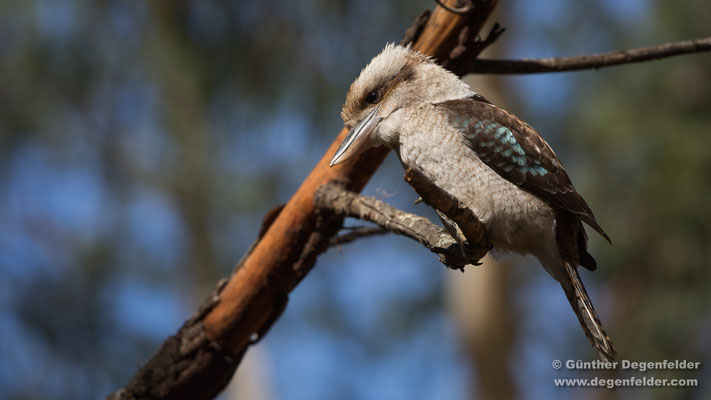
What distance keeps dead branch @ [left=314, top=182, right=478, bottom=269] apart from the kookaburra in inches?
4.7

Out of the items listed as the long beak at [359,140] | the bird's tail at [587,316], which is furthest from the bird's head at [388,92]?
the bird's tail at [587,316]

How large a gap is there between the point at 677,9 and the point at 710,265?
184 centimetres

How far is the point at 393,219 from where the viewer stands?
6.25ft

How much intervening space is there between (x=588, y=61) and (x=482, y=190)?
2.78 feet

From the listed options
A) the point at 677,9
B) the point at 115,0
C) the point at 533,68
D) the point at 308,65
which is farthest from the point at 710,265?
the point at 115,0

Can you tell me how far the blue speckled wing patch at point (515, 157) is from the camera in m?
1.82

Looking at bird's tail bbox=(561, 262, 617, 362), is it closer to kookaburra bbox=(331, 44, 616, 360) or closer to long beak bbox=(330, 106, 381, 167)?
kookaburra bbox=(331, 44, 616, 360)

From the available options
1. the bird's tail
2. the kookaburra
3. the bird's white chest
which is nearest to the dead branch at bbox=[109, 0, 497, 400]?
the kookaburra

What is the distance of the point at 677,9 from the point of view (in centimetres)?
539

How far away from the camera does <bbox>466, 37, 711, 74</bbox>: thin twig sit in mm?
2350

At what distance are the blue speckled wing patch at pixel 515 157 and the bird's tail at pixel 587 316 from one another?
0.50 ft

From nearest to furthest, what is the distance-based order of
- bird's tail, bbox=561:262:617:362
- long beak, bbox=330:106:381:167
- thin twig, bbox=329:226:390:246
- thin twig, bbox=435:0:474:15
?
bird's tail, bbox=561:262:617:362 → long beak, bbox=330:106:381:167 → thin twig, bbox=435:0:474:15 → thin twig, bbox=329:226:390:246

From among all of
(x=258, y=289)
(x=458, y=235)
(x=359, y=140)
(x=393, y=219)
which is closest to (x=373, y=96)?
(x=359, y=140)

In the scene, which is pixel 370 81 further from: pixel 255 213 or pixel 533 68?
pixel 255 213
